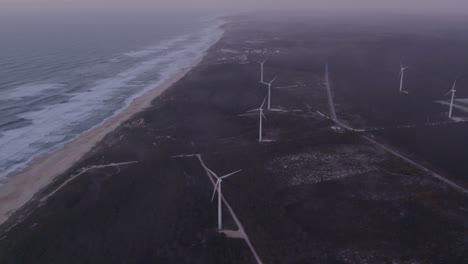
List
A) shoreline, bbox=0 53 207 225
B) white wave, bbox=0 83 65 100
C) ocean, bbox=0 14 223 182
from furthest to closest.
Result: white wave, bbox=0 83 65 100 < ocean, bbox=0 14 223 182 < shoreline, bbox=0 53 207 225

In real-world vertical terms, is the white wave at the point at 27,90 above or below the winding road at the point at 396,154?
above

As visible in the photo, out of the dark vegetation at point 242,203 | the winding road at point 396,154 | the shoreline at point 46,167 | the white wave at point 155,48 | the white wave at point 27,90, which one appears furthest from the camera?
the white wave at point 155,48

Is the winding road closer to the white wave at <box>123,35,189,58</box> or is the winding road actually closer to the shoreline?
the shoreline

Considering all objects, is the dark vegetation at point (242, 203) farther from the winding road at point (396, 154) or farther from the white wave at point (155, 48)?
the white wave at point (155, 48)

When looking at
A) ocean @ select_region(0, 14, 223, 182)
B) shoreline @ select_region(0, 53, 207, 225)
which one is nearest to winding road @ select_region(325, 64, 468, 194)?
shoreline @ select_region(0, 53, 207, 225)

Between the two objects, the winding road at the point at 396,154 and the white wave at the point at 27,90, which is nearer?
the winding road at the point at 396,154

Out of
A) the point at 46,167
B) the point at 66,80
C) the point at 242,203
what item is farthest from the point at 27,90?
the point at 242,203

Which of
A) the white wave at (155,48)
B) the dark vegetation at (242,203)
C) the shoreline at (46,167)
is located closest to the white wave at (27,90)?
the shoreline at (46,167)
